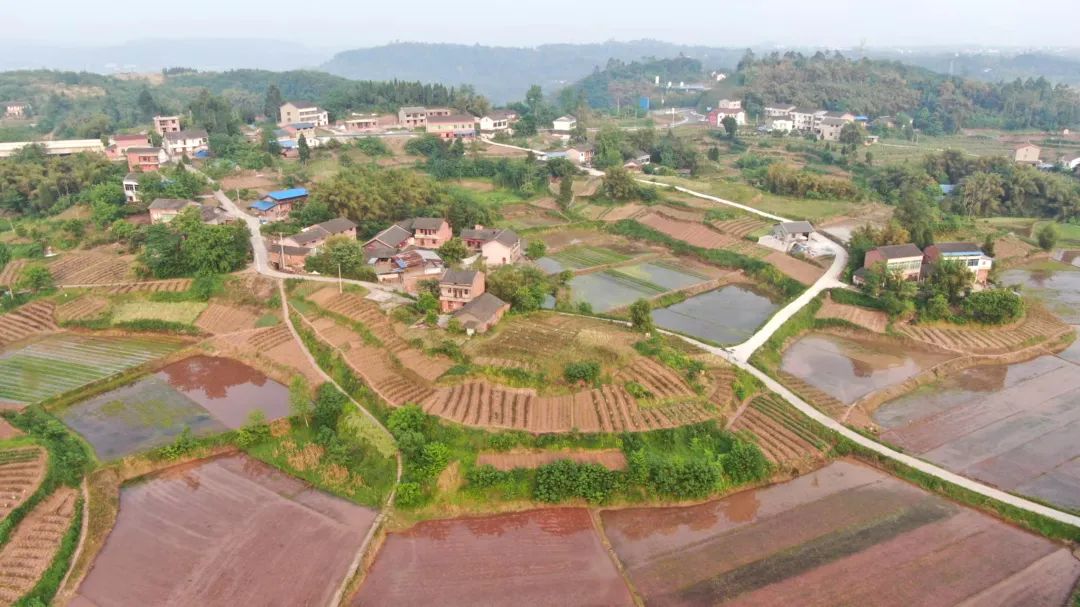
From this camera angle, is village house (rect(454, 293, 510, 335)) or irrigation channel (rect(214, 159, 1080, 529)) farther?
village house (rect(454, 293, 510, 335))

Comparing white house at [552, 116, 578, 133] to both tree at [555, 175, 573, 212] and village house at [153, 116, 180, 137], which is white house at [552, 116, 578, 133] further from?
village house at [153, 116, 180, 137]

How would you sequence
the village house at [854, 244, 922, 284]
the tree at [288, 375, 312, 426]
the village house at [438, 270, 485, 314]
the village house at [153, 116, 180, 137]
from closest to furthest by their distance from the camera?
the tree at [288, 375, 312, 426] < the village house at [438, 270, 485, 314] < the village house at [854, 244, 922, 284] < the village house at [153, 116, 180, 137]

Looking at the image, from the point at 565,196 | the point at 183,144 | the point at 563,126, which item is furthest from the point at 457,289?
the point at 563,126

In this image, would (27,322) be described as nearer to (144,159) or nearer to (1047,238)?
(144,159)

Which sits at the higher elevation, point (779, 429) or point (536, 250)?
point (536, 250)

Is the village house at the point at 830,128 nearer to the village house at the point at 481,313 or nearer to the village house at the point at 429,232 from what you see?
the village house at the point at 429,232

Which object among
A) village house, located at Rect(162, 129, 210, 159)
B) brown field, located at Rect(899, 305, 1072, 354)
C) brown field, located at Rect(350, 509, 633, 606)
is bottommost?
brown field, located at Rect(350, 509, 633, 606)

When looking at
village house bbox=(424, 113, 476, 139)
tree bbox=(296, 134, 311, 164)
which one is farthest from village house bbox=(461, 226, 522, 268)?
village house bbox=(424, 113, 476, 139)

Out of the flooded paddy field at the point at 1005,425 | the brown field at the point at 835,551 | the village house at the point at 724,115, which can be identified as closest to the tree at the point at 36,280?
the brown field at the point at 835,551
